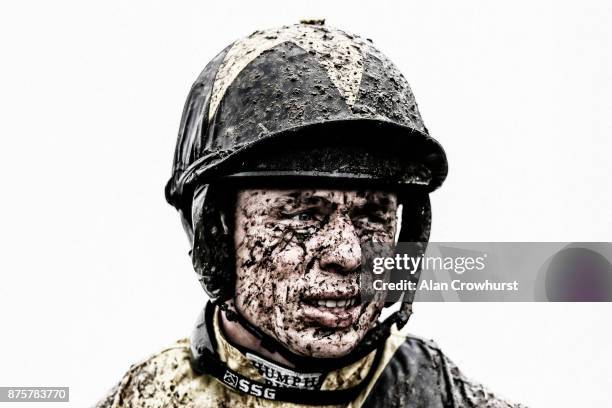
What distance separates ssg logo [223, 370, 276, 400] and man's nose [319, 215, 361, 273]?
21.3 inches

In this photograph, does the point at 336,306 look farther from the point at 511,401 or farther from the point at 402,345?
the point at 511,401

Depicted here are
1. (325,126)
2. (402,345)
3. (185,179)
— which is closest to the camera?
(325,126)

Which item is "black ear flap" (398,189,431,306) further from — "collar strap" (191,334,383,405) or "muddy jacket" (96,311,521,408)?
"collar strap" (191,334,383,405)

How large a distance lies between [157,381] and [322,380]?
64cm

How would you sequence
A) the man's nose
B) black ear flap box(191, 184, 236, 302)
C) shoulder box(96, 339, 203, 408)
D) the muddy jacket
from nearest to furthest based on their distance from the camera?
the man's nose < black ear flap box(191, 184, 236, 302) < the muddy jacket < shoulder box(96, 339, 203, 408)

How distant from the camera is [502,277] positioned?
156 inches

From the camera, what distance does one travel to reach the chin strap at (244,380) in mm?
3838

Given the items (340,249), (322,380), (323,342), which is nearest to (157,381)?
(322,380)

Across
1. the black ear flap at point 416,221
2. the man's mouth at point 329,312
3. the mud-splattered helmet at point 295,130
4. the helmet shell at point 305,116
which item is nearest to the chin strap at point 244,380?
the mud-splattered helmet at point 295,130

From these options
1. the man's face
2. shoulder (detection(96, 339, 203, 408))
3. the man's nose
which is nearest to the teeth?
the man's face

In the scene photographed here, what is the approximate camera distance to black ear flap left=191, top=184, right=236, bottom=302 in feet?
12.4

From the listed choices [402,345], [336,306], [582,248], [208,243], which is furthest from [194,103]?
[582,248]

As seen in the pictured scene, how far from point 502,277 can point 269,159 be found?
979 millimetres

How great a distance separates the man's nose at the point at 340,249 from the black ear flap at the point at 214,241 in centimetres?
37
